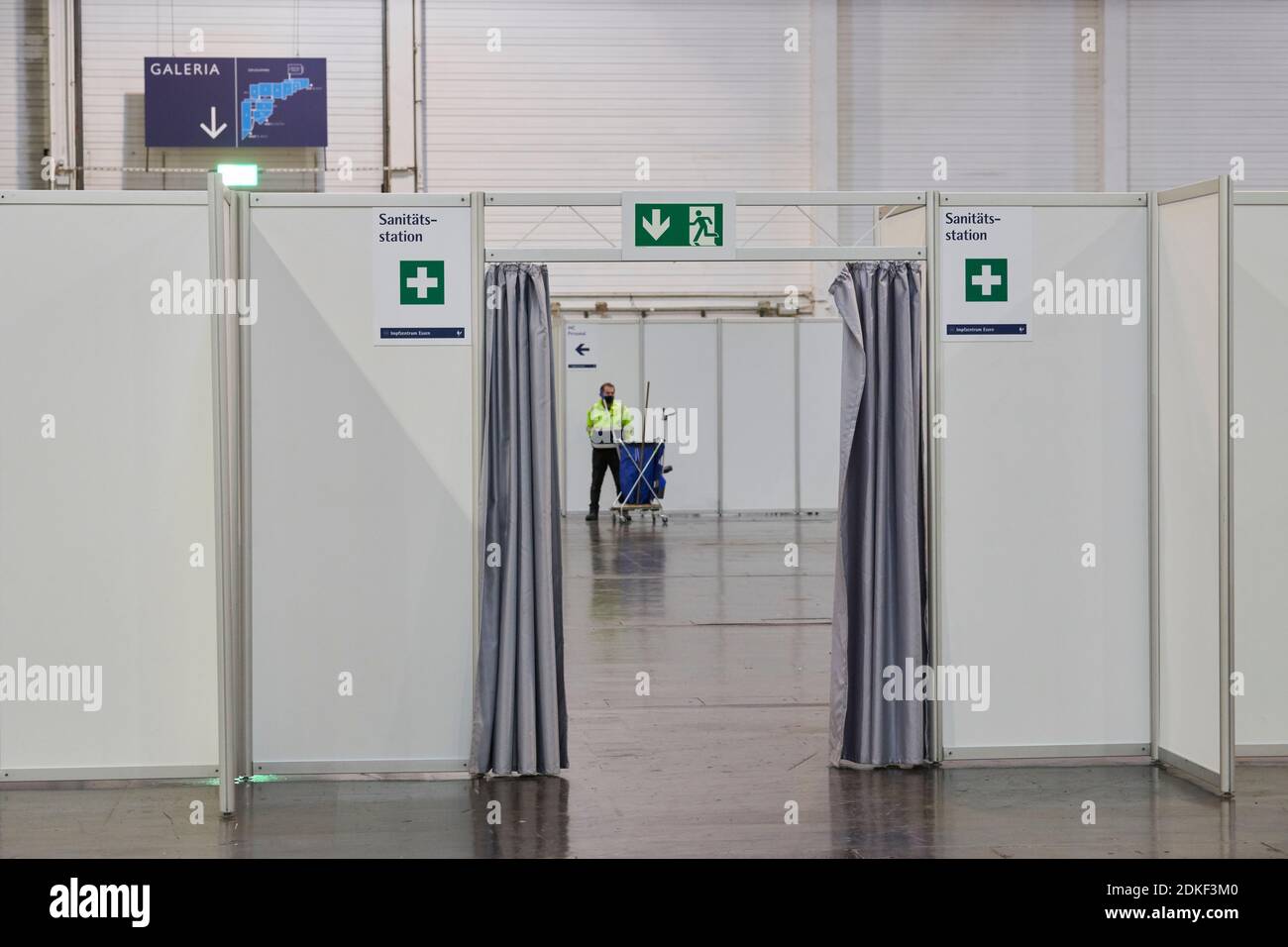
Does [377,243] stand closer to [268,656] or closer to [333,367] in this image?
[333,367]

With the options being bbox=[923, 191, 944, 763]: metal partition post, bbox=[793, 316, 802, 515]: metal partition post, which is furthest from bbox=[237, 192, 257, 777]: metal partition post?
bbox=[793, 316, 802, 515]: metal partition post

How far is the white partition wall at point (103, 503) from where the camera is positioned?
Result: 6754mm

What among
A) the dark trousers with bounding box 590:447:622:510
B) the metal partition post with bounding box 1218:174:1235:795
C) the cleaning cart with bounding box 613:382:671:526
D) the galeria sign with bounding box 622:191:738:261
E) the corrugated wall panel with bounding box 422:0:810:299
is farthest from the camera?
the corrugated wall panel with bounding box 422:0:810:299

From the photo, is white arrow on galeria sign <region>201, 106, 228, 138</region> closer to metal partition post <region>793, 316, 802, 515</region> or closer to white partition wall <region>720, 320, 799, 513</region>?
white partition wall <region>720, 320, 799, 513</region>

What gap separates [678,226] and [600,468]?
1355cm

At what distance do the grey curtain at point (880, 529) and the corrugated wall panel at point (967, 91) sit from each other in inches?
598

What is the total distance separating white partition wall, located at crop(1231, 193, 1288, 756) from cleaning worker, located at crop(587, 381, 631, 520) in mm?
13003

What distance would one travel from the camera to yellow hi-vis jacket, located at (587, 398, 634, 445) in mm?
20125

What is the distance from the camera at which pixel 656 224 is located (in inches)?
280

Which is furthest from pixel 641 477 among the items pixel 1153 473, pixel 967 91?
pixel 1153 473
